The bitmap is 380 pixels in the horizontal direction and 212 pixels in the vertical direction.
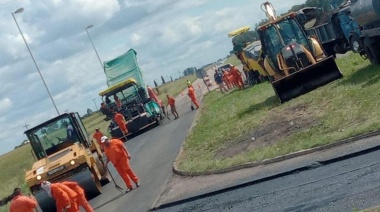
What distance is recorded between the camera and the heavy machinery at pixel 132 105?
40.0 meters

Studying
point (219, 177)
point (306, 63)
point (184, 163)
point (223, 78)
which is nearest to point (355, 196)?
point (219, 177)

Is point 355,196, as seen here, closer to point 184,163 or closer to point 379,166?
point 379,166

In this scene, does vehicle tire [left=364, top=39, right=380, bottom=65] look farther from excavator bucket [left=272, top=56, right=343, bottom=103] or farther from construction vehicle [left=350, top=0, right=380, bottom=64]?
excavator bucket [left=272, top=56, right=343, bottom=103]

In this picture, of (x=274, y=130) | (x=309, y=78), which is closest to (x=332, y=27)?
(x=309, y=78)

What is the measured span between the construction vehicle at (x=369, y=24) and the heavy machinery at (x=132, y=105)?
18467mm

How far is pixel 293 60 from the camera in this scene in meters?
24.4

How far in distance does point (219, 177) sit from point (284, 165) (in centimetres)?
224

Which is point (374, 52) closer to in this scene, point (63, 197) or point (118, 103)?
point (63, 197)

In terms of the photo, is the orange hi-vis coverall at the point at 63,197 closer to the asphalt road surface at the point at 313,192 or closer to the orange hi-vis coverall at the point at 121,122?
the asphalt road surface at the point at 313,192

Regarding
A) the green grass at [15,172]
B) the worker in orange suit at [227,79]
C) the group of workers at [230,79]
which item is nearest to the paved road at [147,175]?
the green grass at [15,172]

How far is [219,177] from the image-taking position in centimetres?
1619

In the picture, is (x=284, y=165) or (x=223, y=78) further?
(x=223, y=78)

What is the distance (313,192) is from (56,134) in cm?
1356

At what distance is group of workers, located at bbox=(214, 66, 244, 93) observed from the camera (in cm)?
4422
